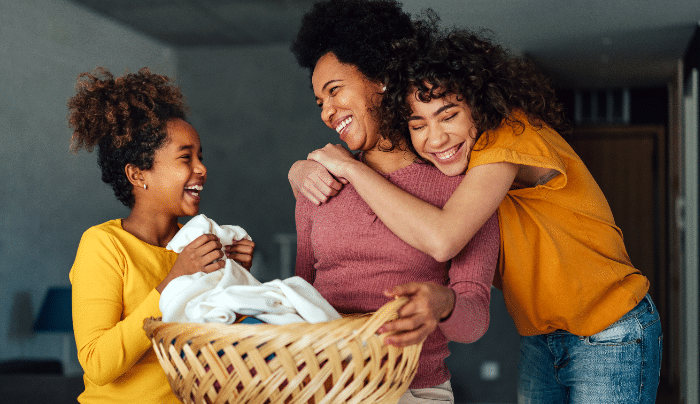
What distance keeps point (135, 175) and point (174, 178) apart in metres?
0.11

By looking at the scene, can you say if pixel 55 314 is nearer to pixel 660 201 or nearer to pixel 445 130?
pixel 445 130

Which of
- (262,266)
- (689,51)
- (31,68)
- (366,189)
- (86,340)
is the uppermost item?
(689,51)

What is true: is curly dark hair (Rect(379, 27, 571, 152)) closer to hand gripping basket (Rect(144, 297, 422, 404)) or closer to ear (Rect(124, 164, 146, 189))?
hand gripping basket (Rect(144, 297, 422, 404))

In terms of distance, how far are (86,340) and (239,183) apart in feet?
13.4

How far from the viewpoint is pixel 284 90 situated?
198 inches

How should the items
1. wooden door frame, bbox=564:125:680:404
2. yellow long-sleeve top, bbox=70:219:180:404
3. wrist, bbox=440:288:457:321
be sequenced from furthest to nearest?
wooden door frame, bbox=564:125:680:404 → yellow long-sleeve top, bbox=70:219:180:404 → wrist, bbox=440:288:457:321

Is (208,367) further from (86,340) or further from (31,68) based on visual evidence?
(31,68)

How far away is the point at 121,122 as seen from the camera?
4.10ft

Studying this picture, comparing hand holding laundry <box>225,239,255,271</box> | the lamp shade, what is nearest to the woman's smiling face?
hand holding laundry <box>225,239,255,271</box>

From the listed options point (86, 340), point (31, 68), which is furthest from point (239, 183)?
point (86, 340)

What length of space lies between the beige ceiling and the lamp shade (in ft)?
6.62

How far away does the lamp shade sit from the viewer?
3.41 metres

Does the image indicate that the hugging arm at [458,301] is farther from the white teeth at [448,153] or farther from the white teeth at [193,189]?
the white teeth at [193,189]

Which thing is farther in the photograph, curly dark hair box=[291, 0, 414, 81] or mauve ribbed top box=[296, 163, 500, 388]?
curly dark hair box=[291, 0, 414, 81]
